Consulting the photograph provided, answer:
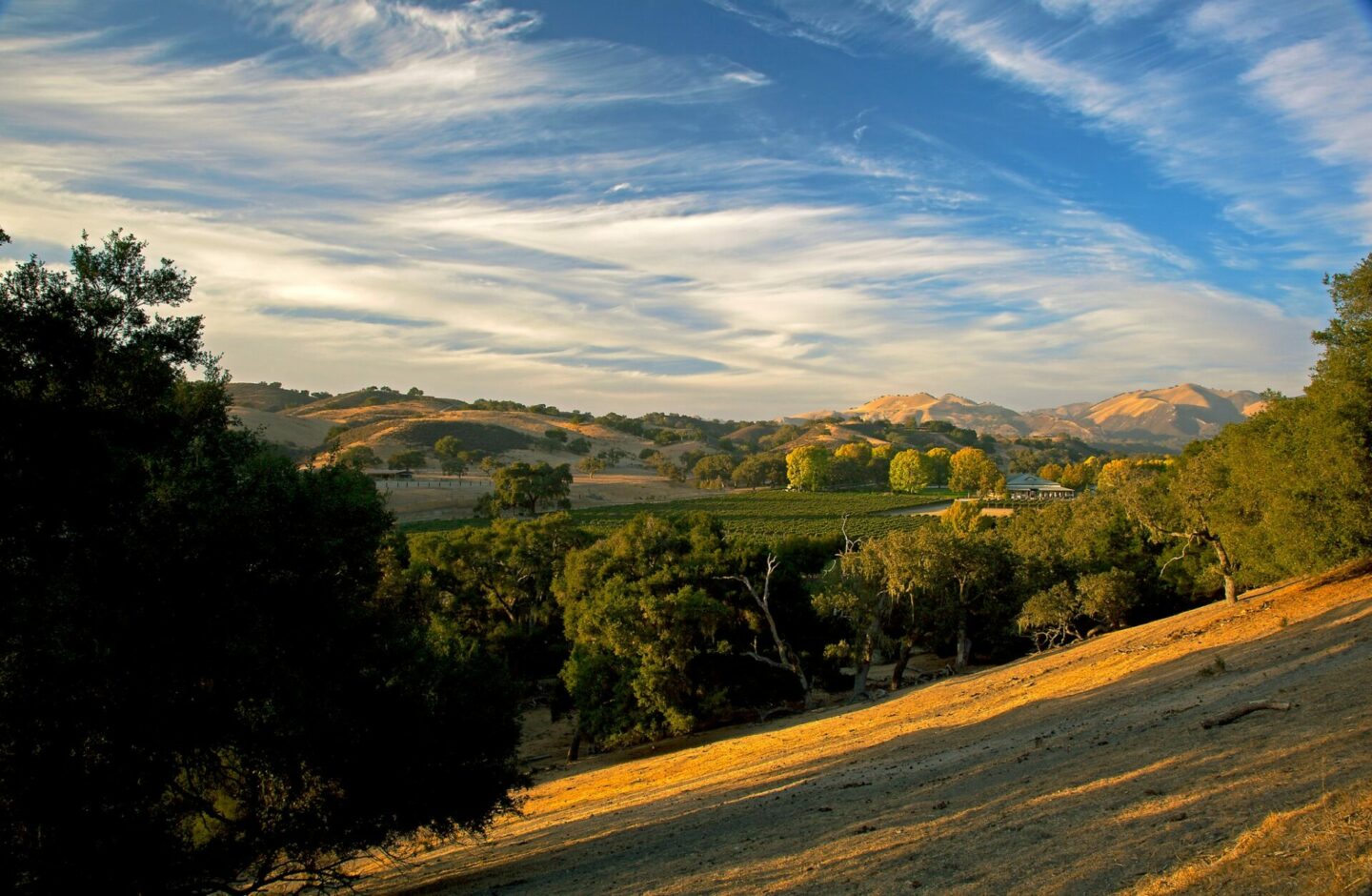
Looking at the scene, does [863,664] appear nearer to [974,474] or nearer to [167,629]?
[167,629]

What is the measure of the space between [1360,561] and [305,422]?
157m

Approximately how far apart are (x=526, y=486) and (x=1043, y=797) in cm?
7407

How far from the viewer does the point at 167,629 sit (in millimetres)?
10289

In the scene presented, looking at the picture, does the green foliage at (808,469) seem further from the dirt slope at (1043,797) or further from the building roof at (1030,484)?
the dirt slope at (1043,797)

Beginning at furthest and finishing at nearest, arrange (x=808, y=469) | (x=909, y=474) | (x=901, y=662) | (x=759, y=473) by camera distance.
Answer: (x=759, y=473) < (x=909, y=474) < (x=808, y=469) < (x=901, y=662)

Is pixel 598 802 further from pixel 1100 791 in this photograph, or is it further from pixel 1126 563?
pixel 1126 563

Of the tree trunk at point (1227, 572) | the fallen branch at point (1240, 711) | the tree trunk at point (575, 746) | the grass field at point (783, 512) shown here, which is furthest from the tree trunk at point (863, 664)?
the grass field at point (783, 512)

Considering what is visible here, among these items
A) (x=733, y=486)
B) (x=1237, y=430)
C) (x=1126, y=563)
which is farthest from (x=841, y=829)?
(x=733, y=486)

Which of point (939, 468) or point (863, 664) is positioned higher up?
point (939, 468)

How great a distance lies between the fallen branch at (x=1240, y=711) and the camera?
12.1m

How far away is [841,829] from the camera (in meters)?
11.1

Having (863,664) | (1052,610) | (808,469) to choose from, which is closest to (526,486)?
(863,664)

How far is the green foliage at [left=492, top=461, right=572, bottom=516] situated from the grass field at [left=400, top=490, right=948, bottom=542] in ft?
11.4

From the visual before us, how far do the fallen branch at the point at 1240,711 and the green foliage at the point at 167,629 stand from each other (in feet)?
39.9
